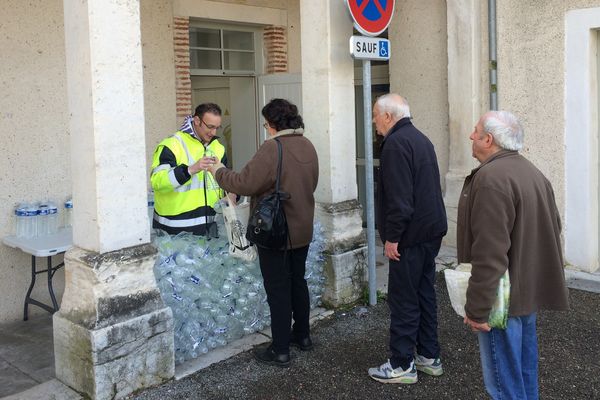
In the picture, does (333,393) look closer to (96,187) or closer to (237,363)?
(237,363)

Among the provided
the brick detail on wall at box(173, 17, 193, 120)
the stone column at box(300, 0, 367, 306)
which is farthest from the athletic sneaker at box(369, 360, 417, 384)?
the brick detail on wall at box(173, 17, 193, 120)

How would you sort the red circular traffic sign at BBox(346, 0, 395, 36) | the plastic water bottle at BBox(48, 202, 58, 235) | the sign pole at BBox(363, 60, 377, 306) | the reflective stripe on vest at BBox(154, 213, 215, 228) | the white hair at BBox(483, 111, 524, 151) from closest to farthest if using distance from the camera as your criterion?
1. the white hair at BBox(483, 111, 524, 151)
2. the reflective stripe on vest at BBox(154, 213, 215, 228)
3. the red circular traffic sign at BBox(346, 0, 395, 36)
4. the sign pole at BBox(363, 60, 377, 306)
5. the plastic water bottle at BBox(48, 202, 58, 235)

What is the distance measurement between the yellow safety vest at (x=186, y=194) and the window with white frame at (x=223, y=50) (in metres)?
3.05

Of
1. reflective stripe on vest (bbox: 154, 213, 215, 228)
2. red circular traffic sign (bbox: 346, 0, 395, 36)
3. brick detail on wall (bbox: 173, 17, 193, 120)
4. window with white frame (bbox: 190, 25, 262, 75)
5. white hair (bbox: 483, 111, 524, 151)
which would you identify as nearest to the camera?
white hair (bbox: 483, 111, 524, 151)

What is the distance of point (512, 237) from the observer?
10.1ft

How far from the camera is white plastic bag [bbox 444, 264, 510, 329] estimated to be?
3.07 m

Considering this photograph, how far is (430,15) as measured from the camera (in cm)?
761

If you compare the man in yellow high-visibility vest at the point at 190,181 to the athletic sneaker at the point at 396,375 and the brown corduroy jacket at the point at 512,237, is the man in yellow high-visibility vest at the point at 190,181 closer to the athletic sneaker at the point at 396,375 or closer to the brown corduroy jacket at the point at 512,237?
the athletic sneaker at the point at 396,375

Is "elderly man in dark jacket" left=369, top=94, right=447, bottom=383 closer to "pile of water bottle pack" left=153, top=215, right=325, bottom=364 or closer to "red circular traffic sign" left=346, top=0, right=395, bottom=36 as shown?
"pile of water bottle pack" left=153, top=215, right=325, bottom=364

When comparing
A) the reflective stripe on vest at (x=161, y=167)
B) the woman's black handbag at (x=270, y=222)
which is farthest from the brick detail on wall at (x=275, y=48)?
the woman's black handbag at (x=270, y=222)

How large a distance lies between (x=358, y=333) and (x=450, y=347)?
0.74 m

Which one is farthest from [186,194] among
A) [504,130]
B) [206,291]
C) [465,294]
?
[504,130]

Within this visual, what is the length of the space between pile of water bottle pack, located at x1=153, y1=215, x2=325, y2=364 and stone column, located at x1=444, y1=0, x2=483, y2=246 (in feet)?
10.7

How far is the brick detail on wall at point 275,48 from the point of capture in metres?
8.16
